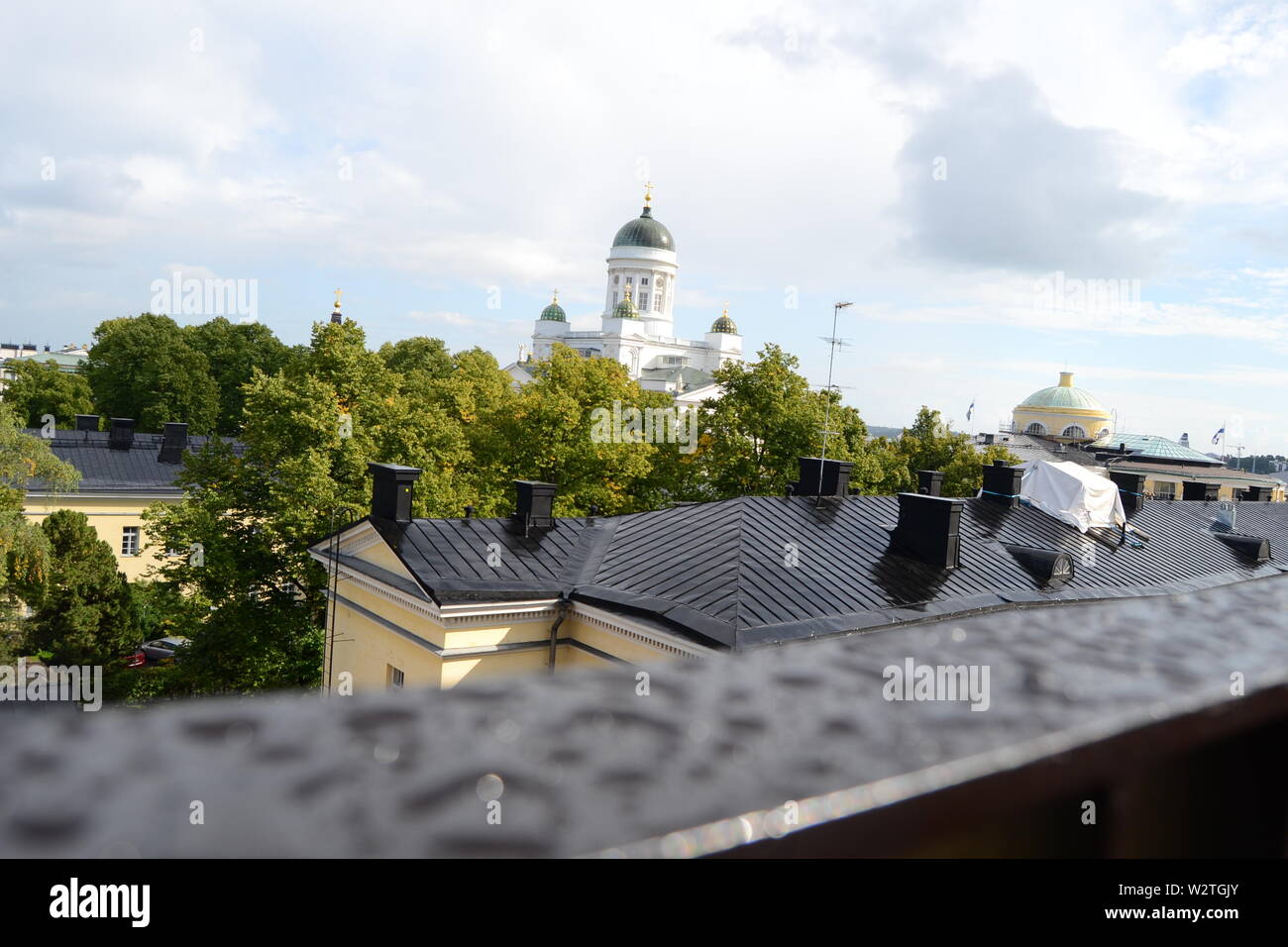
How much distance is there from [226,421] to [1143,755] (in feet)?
230

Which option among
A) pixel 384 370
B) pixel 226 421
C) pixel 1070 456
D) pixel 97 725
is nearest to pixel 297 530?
pixel 384 370

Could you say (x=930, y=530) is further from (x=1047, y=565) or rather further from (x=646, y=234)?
(x=646, y=234)

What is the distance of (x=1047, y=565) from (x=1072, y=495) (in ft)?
18.6

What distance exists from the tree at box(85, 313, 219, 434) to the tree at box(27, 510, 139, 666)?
3474 cm

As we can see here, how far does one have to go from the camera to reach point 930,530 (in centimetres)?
1880

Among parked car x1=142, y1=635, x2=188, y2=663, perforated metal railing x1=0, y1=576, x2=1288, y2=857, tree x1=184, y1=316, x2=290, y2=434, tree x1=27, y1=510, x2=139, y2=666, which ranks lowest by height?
parked car x1=142, y1=635, x2=188, y2=663

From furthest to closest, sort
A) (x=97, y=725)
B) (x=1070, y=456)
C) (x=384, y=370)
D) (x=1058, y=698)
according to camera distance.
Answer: (x=1070, y=456) < (x=384, y=370) < (x=1058, y=698) < (x=97, y=725)

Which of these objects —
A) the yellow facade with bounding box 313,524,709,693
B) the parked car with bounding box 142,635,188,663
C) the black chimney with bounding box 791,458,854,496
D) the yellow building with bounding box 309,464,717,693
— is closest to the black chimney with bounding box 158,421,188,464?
the parked car with bounding box 142,635,188,663

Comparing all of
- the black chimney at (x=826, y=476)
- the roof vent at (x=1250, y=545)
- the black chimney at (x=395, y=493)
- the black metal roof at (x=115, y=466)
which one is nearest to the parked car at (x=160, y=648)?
the black metal roof at (x=115, y=466)

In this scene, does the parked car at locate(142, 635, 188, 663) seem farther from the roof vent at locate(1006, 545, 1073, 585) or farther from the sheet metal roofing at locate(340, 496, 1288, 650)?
the roof vent at locate(1006, 545, 1073, 585)

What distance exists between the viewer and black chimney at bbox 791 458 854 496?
75.2ft

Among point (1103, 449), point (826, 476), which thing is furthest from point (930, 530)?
point (1103, 449)
